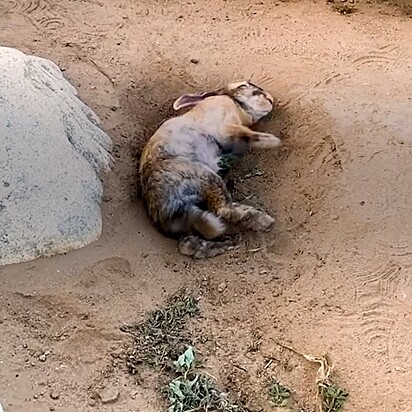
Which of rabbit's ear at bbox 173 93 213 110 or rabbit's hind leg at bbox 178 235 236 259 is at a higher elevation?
rabbit's ear at bbox 173 93 213 110

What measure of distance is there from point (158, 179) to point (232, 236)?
527 mm

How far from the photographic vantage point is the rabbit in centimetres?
436

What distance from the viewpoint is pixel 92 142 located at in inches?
185

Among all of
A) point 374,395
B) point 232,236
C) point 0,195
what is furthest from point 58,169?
point 374,395

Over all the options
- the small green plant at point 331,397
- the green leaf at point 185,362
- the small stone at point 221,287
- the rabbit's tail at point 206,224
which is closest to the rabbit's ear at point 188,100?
the rabbit's tail at point 206,224

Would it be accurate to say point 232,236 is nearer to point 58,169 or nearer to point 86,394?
point 58,169

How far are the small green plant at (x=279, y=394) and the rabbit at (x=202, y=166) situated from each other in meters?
1.00

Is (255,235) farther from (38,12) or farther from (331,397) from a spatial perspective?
(38,12)

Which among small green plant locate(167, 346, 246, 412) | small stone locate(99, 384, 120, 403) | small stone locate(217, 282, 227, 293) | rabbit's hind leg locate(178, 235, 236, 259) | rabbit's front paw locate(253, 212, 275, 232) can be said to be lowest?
small stone locate(99, 384, 120, 403)

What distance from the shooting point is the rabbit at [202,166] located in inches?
172

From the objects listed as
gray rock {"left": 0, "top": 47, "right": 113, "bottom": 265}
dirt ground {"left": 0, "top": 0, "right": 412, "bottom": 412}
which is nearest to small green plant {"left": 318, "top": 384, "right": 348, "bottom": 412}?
dirt ground {"left": 0, "top": 0, "right": 412, "bottom": 412}

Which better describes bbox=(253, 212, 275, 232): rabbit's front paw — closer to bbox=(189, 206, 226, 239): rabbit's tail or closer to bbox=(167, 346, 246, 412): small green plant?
bbox=(189, 206, 226, 239): rabbit's tail

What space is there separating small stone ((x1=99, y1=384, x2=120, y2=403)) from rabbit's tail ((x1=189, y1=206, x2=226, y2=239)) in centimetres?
116

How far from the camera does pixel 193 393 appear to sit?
133 inches
